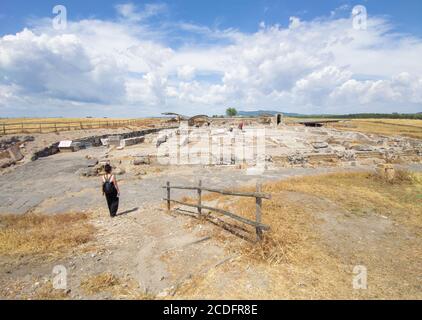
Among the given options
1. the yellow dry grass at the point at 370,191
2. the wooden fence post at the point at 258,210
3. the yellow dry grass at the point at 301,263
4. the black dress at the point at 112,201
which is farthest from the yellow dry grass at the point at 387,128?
the black dress at the point at 112,201

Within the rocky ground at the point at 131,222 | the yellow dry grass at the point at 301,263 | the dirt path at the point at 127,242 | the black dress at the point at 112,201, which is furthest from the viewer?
the black dress at the point at 112,201

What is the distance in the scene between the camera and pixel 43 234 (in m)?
6.91

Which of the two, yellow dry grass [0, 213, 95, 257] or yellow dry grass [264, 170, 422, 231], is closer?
yellow dry grass [0, 213, 95, 257]

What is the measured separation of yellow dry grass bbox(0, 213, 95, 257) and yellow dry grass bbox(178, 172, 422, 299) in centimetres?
363

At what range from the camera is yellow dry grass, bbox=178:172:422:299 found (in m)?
4.29

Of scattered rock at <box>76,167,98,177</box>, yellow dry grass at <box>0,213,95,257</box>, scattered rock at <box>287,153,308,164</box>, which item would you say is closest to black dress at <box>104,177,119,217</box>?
yellow dry grass at <box>0,213,95,257</box>

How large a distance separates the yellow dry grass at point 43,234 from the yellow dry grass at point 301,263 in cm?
363

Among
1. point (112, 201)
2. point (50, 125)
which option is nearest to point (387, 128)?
point (112, 201)

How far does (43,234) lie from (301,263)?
22.0 feet

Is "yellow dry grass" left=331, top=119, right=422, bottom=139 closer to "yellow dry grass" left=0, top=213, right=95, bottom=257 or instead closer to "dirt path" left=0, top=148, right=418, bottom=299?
"dirt path" left=0, top=148, right=418, bottom=299

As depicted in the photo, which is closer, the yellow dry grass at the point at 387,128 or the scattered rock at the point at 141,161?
the scattered rock at the point at 141,161

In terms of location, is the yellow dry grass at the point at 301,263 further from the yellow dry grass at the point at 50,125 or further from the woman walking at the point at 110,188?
the yellow dry grass at the point at 50,125

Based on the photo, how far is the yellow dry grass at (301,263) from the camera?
4.29m
